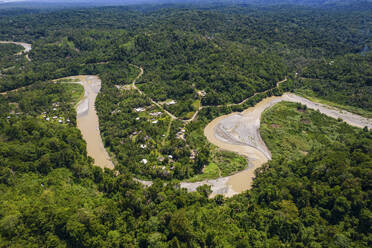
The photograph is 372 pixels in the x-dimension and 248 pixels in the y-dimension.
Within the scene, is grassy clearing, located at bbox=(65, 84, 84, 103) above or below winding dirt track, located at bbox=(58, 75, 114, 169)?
above

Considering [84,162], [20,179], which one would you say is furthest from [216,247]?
[20,179]

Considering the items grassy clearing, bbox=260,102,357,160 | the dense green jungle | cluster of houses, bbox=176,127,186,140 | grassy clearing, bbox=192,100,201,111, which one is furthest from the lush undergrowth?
grassy clearing, bbox=192,100,201,111

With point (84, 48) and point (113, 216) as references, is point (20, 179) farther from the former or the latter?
point (84, 48)

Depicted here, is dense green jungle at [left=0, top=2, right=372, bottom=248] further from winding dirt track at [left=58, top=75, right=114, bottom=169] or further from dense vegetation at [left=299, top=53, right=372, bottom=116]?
winding dirt track at [left=58, top=75, right=114, bottom=169]

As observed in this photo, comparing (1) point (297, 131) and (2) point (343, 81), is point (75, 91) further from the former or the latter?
(2) point (343, 81)

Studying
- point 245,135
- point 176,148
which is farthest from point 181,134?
point 245,135
